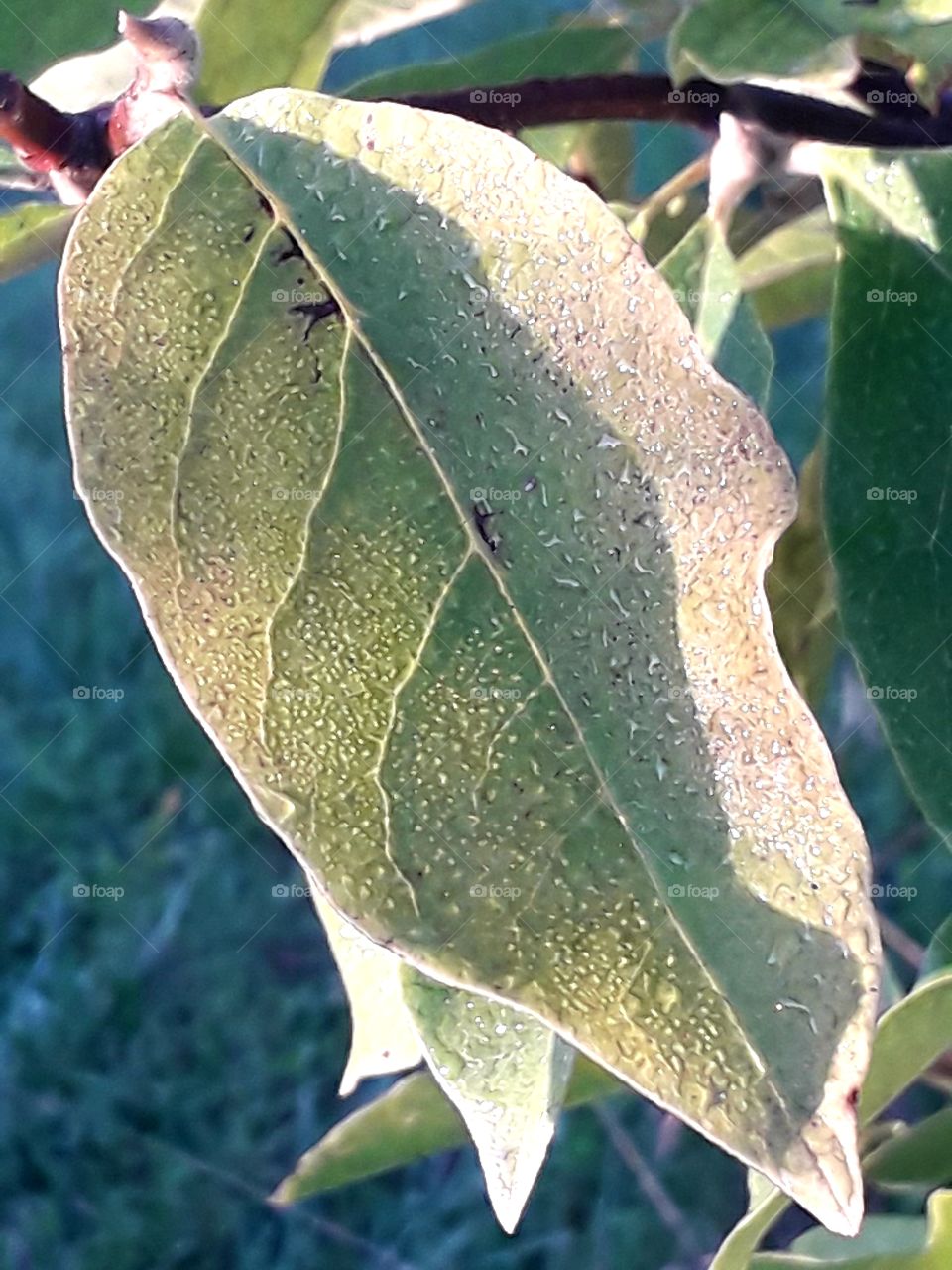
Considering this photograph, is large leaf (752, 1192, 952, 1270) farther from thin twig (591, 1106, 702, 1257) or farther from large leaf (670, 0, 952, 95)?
thin twig (591, 1106, 702, 1257)

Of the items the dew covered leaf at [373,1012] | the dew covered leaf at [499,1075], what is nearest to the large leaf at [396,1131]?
the dew covered leaf at [373,1012]

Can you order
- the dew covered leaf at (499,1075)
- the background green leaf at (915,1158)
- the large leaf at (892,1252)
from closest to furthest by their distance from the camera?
the dew covered leaf at (499,1075), the large leaf at (892,1252), the background green leaf at (915,1158)

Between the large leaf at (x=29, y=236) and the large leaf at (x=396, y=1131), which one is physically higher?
the large leaf at (x=29, y=236)

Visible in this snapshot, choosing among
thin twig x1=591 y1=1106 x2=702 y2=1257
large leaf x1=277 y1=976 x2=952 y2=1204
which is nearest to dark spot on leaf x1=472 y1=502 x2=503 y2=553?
large leaf x1=277 y1=976 x2=952 y2=1204

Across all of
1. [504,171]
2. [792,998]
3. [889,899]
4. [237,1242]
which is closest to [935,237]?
[504,171]

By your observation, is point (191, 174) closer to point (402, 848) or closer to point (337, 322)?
point (337, 322)

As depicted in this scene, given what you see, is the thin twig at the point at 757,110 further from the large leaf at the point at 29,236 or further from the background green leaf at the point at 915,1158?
the background green leaf at the point at 915,1158
